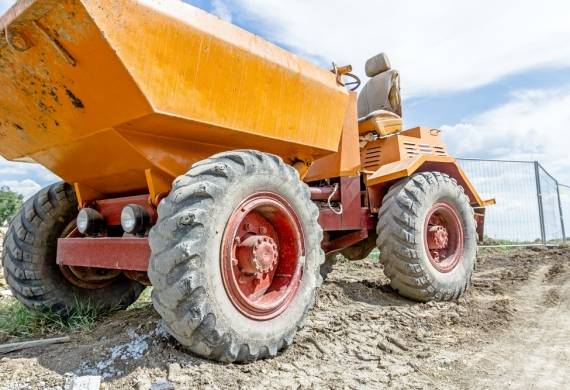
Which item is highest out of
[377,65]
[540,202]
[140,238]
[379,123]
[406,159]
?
[377,65]

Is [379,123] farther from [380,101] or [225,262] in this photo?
[225,262]

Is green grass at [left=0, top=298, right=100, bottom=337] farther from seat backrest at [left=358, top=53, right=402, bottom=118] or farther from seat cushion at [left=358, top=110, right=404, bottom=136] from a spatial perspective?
seat backrest at [left=358, top=53, right=402, bottom=118]

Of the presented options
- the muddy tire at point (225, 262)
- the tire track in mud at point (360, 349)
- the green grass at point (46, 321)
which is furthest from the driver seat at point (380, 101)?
the green grass at point (46, 321)

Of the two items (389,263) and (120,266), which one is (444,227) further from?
(120,266)

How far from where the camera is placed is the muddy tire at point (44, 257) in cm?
368

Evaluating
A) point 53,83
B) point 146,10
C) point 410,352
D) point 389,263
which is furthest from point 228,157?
point 389,263

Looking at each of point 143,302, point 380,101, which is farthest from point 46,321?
point 380,101

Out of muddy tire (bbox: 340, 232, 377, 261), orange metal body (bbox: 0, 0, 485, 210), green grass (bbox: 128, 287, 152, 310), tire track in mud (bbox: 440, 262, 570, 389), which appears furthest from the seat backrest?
green grass (bbox: 128, 287, 152, 310)

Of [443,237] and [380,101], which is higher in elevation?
[380,101]

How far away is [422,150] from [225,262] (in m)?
3.50

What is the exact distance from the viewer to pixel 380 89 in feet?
19.2

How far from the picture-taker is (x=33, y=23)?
2.40m

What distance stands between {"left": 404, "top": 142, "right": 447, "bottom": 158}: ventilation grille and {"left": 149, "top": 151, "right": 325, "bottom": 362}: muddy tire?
7.83 feet

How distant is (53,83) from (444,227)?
408 cm
